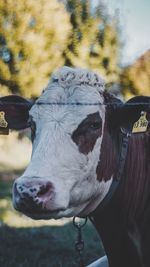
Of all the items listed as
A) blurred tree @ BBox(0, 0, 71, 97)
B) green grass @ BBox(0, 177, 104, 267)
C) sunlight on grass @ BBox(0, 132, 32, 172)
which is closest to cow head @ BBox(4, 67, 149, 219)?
green grass @ BBox(0, 177, 104, 267)

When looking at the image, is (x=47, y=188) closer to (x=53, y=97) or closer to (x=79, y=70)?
(x=53, y=97)

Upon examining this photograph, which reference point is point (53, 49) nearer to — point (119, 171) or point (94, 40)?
point (94, 40)

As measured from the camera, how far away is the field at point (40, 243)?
595 centimetres

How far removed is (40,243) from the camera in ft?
22.9

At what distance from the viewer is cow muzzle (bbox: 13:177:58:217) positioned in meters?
2.65

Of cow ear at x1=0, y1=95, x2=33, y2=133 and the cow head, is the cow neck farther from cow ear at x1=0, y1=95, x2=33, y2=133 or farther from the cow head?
cow ear at x1=0, y1=95, x2=33, y2=133

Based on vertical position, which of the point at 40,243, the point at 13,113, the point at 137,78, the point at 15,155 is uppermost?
the point at 137,78

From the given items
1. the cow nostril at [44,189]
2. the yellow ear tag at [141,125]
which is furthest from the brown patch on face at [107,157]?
the cow nostril at [44,189]

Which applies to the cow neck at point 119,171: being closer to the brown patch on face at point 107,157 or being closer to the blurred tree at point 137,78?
the brown patch on face at point 107,157

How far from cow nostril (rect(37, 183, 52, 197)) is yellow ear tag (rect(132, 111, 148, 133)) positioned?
80 centimetres

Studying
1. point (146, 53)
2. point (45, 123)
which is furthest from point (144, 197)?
point (146, 53)

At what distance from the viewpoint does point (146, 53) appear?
62.4ft

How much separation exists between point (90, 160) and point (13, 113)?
79 cm

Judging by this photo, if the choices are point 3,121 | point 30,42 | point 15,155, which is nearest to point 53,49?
point 30,42
